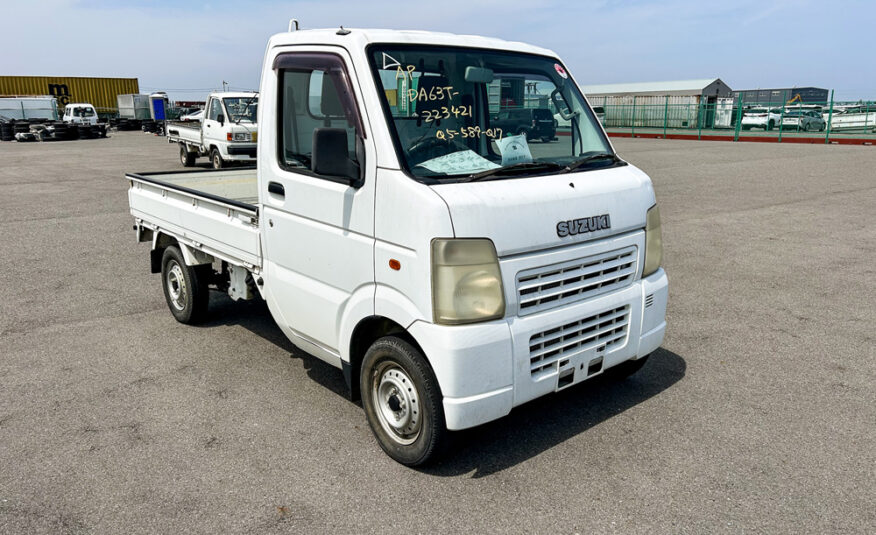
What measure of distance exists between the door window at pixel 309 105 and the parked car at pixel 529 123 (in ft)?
3.00

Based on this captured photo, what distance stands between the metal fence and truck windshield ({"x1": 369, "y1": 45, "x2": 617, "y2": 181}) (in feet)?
81.7

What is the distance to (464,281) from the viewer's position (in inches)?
125

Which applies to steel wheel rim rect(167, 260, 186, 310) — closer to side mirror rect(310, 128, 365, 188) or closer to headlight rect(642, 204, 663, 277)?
side mirror rect(310, 128, 365, 188)

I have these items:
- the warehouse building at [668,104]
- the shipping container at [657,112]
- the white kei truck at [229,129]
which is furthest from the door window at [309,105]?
the shipping container at [657,112]

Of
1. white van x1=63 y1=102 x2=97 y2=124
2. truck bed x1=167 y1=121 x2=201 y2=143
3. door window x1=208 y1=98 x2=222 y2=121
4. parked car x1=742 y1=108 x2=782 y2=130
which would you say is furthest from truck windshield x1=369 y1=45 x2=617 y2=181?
white van x1=63 y1=102 x2=97 y2=124

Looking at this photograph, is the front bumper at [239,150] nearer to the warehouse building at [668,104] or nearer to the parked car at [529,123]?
the parked car at [529,123]

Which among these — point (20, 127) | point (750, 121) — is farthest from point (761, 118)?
point (20, 127)

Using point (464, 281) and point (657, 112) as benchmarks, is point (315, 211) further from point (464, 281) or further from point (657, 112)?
point (657, 112)

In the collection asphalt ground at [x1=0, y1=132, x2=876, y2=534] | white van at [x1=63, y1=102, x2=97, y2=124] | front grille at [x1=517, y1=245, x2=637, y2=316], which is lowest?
asphalt ground at [x1=0, y1=132, x2=876, y2=534]

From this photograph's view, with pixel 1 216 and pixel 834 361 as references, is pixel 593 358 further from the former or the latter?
pixel 1 216

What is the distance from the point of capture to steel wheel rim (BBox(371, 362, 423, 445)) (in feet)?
11.6

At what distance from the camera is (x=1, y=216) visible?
11688 millimetres

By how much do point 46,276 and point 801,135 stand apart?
32980 mm

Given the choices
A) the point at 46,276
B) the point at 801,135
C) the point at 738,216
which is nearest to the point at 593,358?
the point at 46,276
